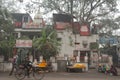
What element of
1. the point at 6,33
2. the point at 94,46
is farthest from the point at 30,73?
the point at 94,46

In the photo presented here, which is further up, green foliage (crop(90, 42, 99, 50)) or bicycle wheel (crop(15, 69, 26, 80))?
green foliage (crop(90, 42, 99, 50))

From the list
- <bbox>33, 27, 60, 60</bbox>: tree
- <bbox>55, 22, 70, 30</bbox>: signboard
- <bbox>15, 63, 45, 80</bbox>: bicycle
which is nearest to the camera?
<bbox>15, 63, 45, 80</bbox>: bicycle

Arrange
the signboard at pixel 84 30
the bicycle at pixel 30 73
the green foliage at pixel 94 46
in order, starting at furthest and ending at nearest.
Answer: the signboard at pixel 84 30 → the green foliage at pixel 94 46 → the bicycle at pixel 30 73

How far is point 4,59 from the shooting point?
95.1 ft

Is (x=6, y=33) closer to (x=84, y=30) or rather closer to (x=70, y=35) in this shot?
(x=70, y=35)

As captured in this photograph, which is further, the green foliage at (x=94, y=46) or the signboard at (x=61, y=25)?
the signboard at (x=61, y=25)

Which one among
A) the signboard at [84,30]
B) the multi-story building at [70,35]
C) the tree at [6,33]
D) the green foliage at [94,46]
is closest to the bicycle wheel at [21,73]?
the tree at [6,33]

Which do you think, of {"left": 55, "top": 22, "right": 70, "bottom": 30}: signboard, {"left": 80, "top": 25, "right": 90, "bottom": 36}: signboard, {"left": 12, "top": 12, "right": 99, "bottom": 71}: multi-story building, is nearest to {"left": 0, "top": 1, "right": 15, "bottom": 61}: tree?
{"left": 12, "top": 12, "right": 99, "bottom": 71}: multi-story building

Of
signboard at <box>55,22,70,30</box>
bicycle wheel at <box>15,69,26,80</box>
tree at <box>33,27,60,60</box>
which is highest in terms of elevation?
signboard at <box>55,22,70,30</box>

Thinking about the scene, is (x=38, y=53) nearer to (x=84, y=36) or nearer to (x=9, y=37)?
(x=9, y=37)

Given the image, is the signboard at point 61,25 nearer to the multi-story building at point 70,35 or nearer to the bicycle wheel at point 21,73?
the multi-story building at point 70,35

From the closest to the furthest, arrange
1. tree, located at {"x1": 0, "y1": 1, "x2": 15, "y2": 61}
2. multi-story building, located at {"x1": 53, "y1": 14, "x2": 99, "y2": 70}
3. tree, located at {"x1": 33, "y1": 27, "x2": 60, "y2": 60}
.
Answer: tree, located at {"x1": 0, "y1": 1, "x2": 15, "y2": 61} → tree, located at {"x1": 33, "y1": 27, "x2": 60, "y2": 60} → multi-story building, located at {"x1": 53, "y1": 14, "x2": 99, "y2": 70}

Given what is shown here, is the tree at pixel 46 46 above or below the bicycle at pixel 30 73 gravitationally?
above

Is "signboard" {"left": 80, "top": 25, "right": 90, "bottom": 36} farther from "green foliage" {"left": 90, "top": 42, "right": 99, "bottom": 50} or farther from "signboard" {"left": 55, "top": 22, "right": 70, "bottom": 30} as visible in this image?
"signboard" {"left": 55, "top": 22, "right": 70, "bottom": 30}
